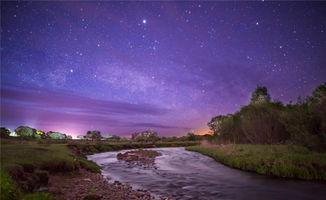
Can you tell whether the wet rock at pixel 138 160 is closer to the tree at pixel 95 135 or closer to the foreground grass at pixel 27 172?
the foreground grass at pixel 27 172

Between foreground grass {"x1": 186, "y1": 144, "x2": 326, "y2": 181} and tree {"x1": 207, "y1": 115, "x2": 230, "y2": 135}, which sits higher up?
tree {"x1": 207, "y1": 115, "x2": 230, "y2": 135}

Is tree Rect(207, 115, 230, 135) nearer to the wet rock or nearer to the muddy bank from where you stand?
the wet rock

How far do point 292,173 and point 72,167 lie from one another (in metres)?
23.9

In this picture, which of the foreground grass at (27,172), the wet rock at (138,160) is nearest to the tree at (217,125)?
the wet rock at (138,160)

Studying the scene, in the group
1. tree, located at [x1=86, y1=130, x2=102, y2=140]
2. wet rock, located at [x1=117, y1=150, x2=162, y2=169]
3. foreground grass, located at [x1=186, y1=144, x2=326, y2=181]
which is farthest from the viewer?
tree, located at [x1=86, y1=130, x2=102, y2=140]

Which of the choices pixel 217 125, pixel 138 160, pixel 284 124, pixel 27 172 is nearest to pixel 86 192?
pixel 27 172

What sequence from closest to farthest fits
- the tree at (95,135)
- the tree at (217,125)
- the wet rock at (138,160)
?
the wet rock at (138,160), the tree at (217,125), the tree at (95,135)

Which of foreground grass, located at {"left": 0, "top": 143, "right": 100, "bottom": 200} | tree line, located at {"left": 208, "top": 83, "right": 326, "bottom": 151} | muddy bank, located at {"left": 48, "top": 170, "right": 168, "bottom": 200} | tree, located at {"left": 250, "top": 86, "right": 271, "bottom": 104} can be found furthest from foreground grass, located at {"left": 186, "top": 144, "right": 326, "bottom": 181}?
tree, located at {"left": 250, "top": 86, "right": 271, "bottom": 104}

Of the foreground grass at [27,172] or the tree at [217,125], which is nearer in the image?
the foreground grass at [27,172]

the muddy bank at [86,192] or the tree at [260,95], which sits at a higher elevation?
the tree at [260,95]

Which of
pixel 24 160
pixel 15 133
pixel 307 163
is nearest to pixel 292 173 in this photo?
pixel 307 163

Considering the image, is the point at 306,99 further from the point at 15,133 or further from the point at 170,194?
the point at 15,133

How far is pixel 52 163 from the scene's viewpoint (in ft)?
71.6

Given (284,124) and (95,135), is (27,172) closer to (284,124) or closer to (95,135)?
(284,124)
